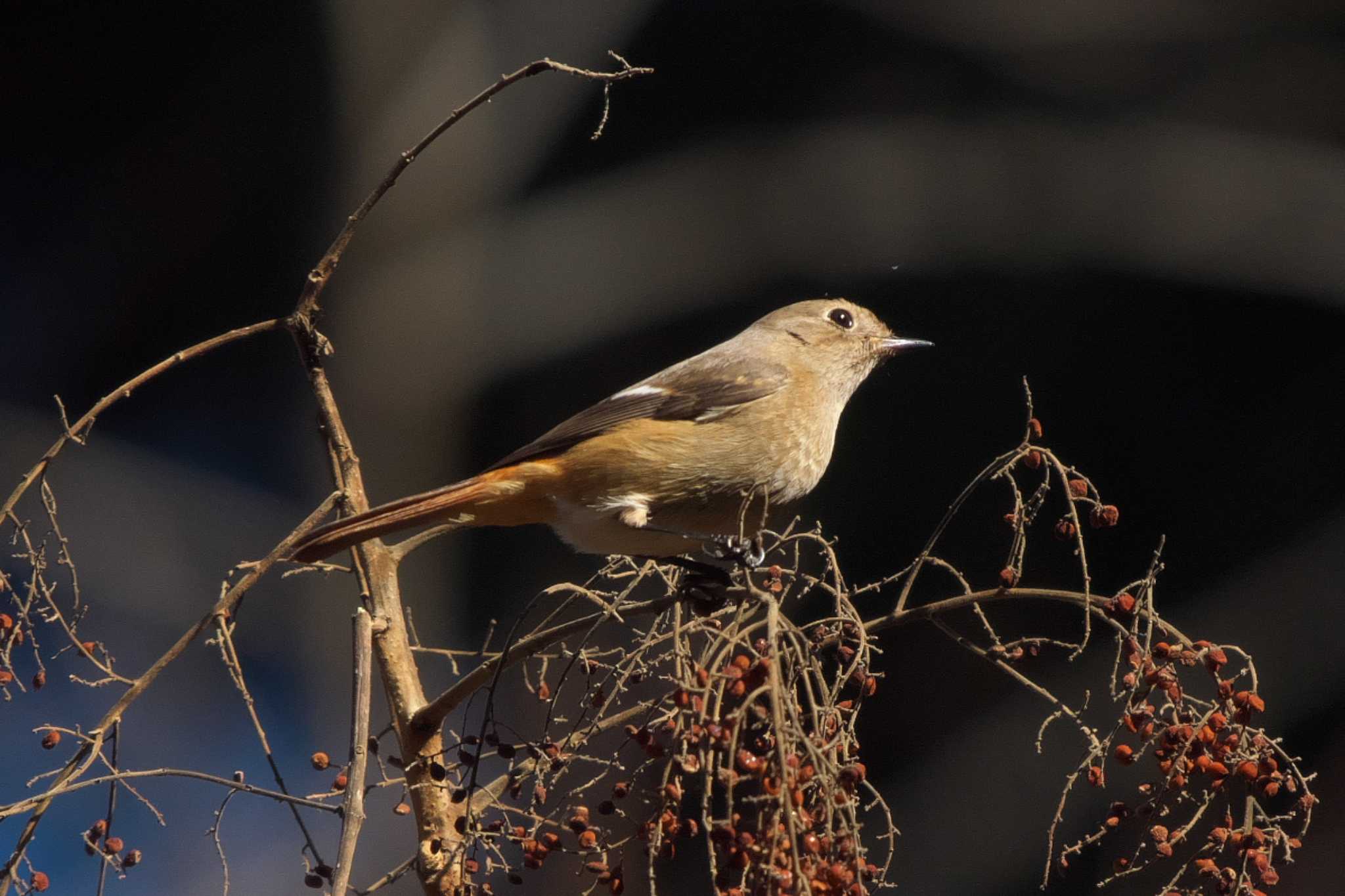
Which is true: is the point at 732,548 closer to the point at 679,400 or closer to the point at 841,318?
the point at 679,400

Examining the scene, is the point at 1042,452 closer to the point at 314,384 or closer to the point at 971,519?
the point at 314,384

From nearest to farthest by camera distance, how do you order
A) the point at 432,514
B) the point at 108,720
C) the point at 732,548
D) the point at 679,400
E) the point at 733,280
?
the point at 108,720
the point at 432,514
the point at 732,548
the point at 679,400
the point at 733,280

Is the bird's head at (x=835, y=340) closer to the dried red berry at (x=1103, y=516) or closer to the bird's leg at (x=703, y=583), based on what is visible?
the bird's leg at (x=703, y=583)

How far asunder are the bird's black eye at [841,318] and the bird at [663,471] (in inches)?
13.4

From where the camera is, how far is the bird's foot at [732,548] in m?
2.48

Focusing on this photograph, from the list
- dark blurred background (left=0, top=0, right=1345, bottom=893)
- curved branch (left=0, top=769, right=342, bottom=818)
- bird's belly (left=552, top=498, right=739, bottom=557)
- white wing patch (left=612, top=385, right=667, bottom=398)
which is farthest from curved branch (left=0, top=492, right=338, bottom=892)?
dark blurred background (left=0, top=0, right=1345, bottom=893)

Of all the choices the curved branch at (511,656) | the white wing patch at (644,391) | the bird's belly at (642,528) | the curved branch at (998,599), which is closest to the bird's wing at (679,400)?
the white wing patch at (644,391)

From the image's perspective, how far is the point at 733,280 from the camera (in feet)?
18.3

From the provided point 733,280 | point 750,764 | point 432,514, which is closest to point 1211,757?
point 750,764

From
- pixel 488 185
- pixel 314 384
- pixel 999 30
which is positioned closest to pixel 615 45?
pixel 488 185

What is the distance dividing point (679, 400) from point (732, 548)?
35 centimetres

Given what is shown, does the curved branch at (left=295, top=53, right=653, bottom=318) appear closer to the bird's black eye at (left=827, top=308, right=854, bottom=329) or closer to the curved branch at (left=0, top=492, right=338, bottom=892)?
the curved branch at (left=0, top=492, right=338, bottom=892)

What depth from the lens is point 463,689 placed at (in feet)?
5.95

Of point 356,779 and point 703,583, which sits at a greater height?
point 356,779
